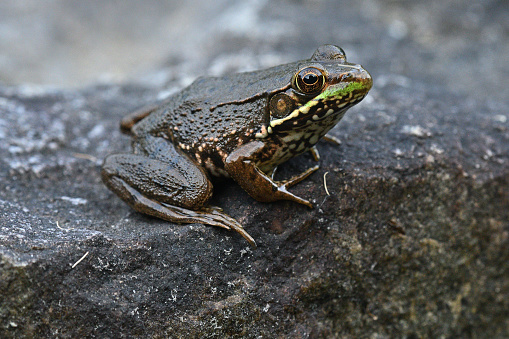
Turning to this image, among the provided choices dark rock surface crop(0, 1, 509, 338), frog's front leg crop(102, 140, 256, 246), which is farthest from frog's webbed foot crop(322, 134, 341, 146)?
frog's front leg crop(102, 140, 256, 246)

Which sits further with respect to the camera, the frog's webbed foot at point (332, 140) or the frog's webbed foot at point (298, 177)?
the frog's webbed foot at point (332, 140)

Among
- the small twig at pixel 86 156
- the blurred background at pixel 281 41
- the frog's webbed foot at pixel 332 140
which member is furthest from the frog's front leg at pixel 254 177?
the blurred background at pixel 281 41

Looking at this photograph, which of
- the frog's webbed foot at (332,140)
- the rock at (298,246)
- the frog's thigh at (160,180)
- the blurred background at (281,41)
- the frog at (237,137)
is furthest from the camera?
the blurred background at (281,41)

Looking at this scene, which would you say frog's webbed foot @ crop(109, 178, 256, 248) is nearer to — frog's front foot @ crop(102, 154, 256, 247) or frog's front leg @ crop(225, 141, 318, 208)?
frog's front foot @ crop(102, 154, 256, 247)

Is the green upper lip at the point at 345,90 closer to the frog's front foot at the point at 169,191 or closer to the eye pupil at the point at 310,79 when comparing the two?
the eye pupil at the point at 310,79

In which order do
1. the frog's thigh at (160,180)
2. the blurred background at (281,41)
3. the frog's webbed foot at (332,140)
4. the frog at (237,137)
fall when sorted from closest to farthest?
the frog at (237,137) < the frog's thigh at (160,180) < the frog's webbed foot at (332,140) < the blurred background at (281,41)

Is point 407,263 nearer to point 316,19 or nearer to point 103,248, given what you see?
point 103,248

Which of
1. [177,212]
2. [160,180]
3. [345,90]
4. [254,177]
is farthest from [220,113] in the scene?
[345,90]

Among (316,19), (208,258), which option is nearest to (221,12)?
(316,19)

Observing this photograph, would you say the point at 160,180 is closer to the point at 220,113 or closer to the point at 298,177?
the point at 220,113

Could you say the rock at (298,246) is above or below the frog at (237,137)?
below
